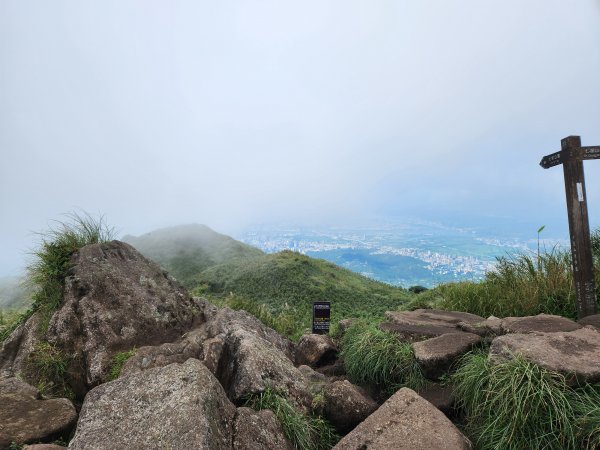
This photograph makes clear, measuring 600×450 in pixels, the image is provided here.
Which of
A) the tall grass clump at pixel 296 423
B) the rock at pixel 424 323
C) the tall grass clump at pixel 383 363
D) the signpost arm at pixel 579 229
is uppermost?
the signpost arm at pixel 579 229

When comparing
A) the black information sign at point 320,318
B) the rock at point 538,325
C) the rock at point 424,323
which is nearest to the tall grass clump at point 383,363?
the rock at point 424,323

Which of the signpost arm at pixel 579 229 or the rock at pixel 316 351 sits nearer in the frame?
the signpost arm at pixel 579 229

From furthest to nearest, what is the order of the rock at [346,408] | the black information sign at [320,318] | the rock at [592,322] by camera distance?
the black information sign at [320,318] < the rock at [592,322] < the rock at [346,408]

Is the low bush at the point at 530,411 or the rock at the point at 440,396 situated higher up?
the low bush at the point at 530,411

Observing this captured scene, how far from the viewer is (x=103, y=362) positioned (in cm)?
620

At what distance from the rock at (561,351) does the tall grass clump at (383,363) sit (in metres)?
1.39

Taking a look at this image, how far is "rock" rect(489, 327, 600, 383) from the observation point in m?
4.56

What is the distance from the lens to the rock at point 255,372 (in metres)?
5.28

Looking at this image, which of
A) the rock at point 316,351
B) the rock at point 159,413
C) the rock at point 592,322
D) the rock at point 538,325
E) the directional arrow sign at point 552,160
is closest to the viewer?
the rock at point 159,413

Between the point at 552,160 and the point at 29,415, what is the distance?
35.7ft

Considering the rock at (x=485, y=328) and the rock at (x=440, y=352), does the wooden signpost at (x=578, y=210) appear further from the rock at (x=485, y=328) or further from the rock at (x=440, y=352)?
the rock at (x=440, y=352)

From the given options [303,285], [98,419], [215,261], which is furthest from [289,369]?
[215,261]

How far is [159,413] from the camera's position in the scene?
4.02 metres

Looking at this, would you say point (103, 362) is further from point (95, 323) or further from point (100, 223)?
point (100, 223)
